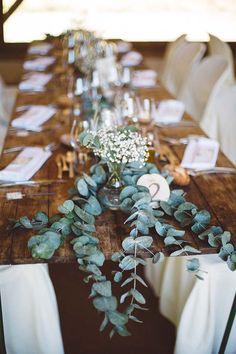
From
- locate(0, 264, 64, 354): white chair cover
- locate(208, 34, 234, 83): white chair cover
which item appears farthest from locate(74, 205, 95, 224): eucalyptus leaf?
locate(208, 34, 234, 83): white chair cover

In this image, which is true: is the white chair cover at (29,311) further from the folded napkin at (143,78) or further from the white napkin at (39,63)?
the white napkin at (39,63)

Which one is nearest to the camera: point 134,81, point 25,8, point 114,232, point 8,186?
point 114,232

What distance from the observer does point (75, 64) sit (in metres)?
3.05

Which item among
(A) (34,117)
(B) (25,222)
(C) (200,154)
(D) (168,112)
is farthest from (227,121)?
(B) (25,222)

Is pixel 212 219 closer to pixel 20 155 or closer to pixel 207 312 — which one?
pixel 207 312

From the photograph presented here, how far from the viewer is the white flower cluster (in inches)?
59.1

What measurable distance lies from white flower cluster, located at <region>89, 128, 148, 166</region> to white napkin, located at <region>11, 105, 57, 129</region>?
96cm

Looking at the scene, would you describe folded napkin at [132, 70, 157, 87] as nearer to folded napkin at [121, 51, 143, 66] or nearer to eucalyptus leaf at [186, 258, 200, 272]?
folded napkin at [121, 51, 143, 66]

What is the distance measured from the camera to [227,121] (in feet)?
8.79

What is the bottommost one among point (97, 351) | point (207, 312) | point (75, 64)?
point (97, 351)

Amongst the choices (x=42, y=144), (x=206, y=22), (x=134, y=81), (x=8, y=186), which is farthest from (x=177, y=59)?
(x=8, y=186)

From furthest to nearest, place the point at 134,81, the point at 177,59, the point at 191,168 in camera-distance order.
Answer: the point at 177,59 → the point at 134,81 → the point at 191,168

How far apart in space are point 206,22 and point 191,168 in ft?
12.9

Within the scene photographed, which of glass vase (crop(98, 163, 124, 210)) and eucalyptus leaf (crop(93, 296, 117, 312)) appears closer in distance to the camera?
eucalyptus leaf (crop(93, 296, 117, 312))
